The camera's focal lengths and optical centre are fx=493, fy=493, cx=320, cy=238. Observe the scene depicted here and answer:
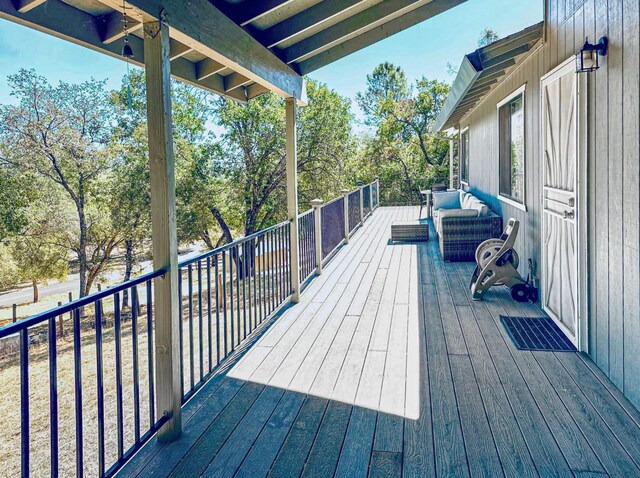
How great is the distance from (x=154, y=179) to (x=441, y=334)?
2553mm

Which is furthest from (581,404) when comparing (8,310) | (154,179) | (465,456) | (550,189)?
(8,310)

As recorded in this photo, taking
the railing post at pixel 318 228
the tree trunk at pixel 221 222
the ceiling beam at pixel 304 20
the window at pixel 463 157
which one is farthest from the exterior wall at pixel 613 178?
the tree trunk at pixel 221 222

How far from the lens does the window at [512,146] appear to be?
17.9 ft

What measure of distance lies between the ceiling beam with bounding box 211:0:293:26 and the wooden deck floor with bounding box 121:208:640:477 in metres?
2.33

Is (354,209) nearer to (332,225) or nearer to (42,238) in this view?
(332,225)

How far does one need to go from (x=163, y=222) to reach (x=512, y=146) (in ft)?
16.4

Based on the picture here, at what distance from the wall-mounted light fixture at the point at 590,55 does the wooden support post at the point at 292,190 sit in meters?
2.56

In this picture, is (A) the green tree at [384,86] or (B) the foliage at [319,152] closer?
(B) the foliage at [319,152]

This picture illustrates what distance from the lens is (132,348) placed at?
2.82 metres

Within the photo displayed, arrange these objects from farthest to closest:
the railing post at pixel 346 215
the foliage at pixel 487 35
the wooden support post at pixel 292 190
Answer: the foliage at pixel 487 35 < the railing post at pixel 346 215 < the wooden support post at pixel 292 190

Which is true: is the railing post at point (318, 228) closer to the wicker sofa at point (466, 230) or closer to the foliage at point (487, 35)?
the wicker sofa at point (466, 230)

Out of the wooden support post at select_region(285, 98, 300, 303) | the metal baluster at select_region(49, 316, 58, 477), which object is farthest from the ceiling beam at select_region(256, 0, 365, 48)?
the metal baluster at select_region(49, 316, 58, 477)

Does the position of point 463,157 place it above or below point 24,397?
above

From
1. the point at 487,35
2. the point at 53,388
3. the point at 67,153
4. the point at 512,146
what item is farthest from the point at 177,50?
the point at 487,35
